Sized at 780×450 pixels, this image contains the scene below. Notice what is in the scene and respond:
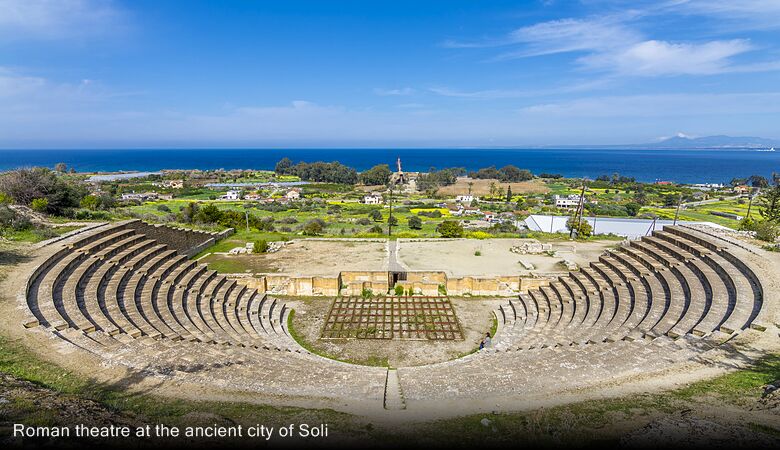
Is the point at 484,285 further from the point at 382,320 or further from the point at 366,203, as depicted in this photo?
the point at 366,203

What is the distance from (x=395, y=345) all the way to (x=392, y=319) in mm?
1950

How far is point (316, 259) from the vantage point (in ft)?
76.6

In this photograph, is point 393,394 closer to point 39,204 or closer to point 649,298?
point 649,298

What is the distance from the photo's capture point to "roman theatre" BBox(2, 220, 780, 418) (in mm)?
8438

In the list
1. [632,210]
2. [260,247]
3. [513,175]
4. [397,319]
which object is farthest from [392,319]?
[513,175]

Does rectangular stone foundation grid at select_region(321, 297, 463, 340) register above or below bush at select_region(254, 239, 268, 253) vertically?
below

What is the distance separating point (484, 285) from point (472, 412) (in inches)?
485

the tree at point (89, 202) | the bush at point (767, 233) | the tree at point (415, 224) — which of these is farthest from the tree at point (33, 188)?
the bush at point (767, 233)

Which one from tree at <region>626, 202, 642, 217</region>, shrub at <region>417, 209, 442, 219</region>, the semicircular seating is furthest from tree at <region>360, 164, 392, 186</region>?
the semicircular seating

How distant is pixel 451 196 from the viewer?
3408 inches

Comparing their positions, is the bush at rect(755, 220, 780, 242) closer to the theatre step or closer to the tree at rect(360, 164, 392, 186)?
the theatre step

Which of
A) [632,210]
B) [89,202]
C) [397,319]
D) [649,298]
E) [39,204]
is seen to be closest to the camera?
[649,298]

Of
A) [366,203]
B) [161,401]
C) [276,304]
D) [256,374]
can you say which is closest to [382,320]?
[276,304]

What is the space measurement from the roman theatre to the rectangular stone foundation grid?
96mm
